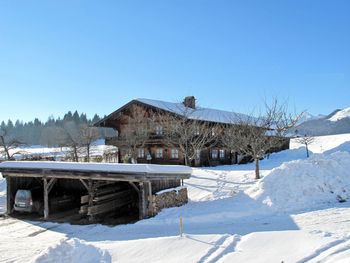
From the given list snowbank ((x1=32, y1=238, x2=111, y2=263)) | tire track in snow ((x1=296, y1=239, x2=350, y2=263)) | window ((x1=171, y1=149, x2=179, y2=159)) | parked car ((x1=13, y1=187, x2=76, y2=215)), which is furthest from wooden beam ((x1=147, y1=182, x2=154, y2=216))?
window ((x1=171, y1=149, x2=179, y2=159))

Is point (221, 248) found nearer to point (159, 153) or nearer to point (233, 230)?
point (233, 230)

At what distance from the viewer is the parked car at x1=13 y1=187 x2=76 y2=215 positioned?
19000mm

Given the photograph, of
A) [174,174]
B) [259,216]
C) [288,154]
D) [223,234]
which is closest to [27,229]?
[174,174]

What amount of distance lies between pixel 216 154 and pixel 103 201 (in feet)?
71.1

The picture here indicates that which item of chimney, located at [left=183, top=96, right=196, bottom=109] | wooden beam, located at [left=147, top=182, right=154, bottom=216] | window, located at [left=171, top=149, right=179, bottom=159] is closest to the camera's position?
wooden beam, located at [left=147, top=182, right=154, bottom=216]

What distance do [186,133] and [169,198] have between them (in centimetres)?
1303

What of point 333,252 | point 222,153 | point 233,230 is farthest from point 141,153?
point 333,252

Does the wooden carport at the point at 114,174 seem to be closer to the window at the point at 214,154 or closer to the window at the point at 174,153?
the window at the point at 174,153

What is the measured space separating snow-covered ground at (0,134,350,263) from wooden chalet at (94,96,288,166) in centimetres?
1293

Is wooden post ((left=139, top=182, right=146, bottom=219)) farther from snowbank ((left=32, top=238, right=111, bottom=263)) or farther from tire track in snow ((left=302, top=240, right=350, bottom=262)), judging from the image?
tire track in snow ((left=302, top=240, right=350, bottom=262))

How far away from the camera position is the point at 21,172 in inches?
723

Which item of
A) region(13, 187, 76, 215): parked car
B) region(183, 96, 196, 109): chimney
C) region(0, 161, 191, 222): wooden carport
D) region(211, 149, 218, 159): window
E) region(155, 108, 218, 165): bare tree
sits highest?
region(183, 96, 196, 109): chimney

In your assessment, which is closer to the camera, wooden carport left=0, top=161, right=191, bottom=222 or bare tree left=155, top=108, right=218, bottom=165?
wooden carport left=0, top=161, right=191, bottom=222

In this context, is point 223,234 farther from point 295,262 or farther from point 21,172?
point 21,172
